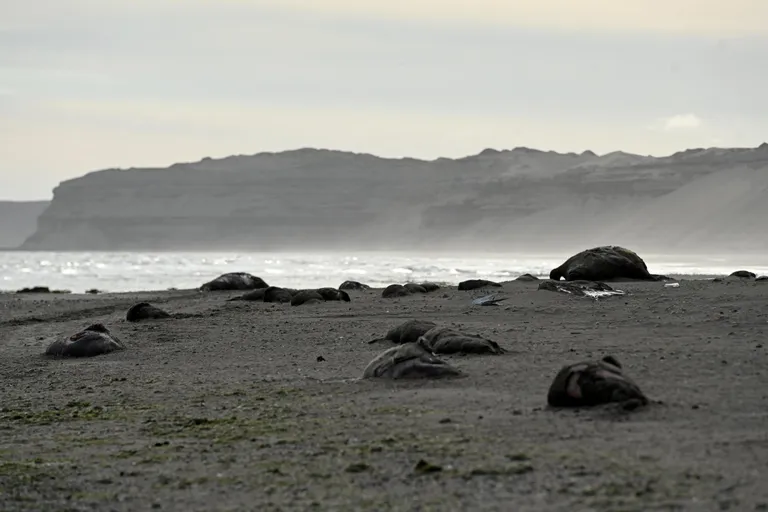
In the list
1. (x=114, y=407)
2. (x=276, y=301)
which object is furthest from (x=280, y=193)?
(x=114, y=407)

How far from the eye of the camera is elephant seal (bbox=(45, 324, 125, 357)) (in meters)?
13.0

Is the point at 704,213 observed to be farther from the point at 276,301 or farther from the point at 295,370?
the point at 295,370

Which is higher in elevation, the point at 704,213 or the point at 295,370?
the point at 704,213

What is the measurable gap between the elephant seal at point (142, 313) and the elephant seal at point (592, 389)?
11467 millimetres

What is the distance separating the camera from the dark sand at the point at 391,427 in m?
5.48

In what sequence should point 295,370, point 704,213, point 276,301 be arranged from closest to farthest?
1. point 295,370
2. point 276,301
3. point 704,213

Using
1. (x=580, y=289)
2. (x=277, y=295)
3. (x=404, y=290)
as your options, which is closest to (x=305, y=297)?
(x=277, y=295)

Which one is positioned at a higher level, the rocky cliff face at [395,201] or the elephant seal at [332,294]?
the rocky cliff face at [395,201]

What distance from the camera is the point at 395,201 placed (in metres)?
181

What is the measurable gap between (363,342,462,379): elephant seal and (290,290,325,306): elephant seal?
10288 mm

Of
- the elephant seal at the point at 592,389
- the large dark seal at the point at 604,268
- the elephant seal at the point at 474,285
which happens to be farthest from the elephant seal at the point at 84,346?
the large dark seal at the point at 604,268

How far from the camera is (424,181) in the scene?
185000 mm

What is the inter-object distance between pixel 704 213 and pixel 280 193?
7697cm

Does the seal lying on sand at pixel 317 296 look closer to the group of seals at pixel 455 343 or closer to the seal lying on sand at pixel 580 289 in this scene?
the seal lying on sand at pixel 580 289
